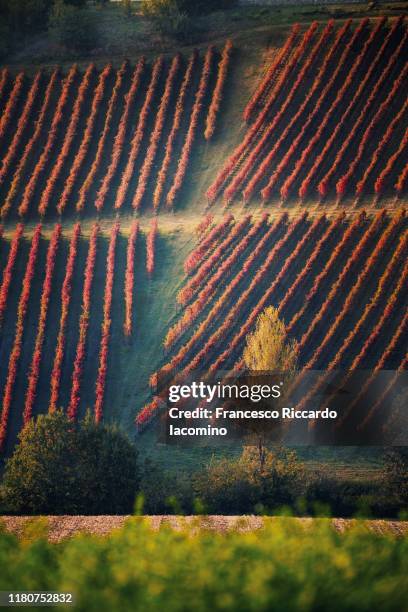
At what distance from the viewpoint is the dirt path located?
695 inches

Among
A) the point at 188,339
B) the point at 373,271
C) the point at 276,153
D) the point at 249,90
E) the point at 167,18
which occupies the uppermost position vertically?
the point at 167,18

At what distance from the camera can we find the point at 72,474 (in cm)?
2181

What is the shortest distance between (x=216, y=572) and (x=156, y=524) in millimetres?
6117

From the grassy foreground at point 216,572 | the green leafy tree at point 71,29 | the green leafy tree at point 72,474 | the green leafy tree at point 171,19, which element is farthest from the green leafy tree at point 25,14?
the grassy foreground at point 216,572

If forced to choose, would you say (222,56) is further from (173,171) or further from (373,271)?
(373,271)

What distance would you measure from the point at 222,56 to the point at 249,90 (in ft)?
6.86

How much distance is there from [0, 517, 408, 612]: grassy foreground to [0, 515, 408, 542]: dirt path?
3503 millimetres

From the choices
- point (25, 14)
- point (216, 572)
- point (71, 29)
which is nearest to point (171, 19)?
point (71, 29)

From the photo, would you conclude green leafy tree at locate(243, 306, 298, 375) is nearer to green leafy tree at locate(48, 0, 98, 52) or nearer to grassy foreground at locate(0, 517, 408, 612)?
grassy foreground at locate(0, 517, 408, 612)

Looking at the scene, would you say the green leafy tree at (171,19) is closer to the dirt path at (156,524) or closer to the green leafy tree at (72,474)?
the green leafy tree at (72,474)

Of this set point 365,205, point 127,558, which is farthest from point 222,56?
point 127,558

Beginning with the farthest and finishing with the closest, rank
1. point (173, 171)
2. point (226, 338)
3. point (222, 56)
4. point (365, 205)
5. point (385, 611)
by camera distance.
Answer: point (222, 56), point (173, 171), point (365, 205), point (226, 338), point (385, 611)

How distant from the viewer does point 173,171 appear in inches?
1158

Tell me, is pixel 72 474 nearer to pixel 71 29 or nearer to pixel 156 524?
pixel 156 524
